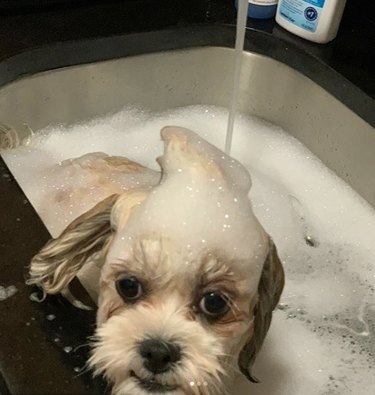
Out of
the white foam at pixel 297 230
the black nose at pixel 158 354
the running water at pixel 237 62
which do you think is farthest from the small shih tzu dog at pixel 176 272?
the running water at pixel 237 62

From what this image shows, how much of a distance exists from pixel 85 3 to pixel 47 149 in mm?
274

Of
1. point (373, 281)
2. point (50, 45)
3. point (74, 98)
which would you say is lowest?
point (373, 281)

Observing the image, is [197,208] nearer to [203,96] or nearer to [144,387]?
[144,387]

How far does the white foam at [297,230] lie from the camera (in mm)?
1082

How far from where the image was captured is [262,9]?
138 centimetres

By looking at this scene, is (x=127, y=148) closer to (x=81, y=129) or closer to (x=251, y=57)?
(x=81, y=129)

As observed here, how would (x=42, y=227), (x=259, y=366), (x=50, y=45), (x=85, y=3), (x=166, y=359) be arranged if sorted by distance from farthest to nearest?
(x=85, y=3) < (x=50, y=45) < (x=259, y=366) < (x=42, y=227) < (x=166, y=359)

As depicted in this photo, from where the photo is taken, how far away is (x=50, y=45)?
125 centimetres

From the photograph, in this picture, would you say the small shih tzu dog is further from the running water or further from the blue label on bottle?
the blue label on bottle

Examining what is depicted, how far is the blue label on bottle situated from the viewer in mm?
1318

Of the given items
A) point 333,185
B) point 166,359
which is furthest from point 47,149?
point 166,359

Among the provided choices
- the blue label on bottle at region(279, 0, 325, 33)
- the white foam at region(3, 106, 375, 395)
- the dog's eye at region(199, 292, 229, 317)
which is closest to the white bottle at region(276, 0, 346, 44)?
the blue label on bottle at region(279, 0, 325, 33)

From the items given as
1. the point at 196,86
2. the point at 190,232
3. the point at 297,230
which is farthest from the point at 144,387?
the point at 196,86

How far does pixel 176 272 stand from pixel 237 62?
654mm
